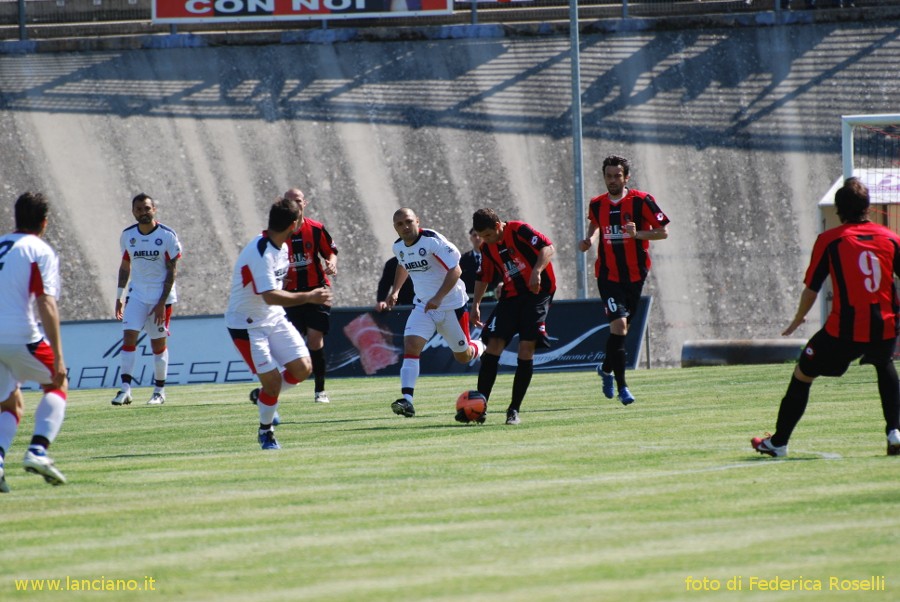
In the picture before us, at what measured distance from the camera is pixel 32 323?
8430 millimetres

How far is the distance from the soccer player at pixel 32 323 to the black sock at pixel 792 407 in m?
4.87

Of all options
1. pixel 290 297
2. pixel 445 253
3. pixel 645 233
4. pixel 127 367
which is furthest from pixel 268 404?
pixel 127 367

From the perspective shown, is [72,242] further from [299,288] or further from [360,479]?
[360,479]

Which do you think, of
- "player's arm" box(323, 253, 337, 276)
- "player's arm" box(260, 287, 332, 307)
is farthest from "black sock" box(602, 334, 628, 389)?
"player's arm" box(260, 287, 332, 307)

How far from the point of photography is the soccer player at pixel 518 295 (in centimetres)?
1255

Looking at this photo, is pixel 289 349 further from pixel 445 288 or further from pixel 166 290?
pixel 166 290

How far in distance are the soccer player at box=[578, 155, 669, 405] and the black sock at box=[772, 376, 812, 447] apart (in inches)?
214

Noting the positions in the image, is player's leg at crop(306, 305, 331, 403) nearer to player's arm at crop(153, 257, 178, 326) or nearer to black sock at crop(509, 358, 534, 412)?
player's arm at crop(153, 257, 178, 326)

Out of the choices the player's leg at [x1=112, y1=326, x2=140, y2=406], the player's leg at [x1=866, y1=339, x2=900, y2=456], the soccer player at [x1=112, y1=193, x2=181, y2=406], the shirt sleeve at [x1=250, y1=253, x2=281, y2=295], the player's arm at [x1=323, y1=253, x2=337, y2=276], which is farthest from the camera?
the player's leg at [x1=112, y1=326, x2=140, y2=406]

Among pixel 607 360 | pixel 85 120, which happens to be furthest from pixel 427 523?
pixel 85 120

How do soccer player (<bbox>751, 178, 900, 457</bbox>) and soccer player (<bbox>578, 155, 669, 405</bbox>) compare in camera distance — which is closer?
soccer player (<bbox>751, 178, 900, 457</bbox>)

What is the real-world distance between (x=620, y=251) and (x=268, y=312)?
508cm

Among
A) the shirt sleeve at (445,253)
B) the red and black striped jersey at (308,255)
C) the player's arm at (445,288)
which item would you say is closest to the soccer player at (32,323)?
the player's arm at (445,288)

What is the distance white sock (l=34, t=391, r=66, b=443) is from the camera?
858 cm
